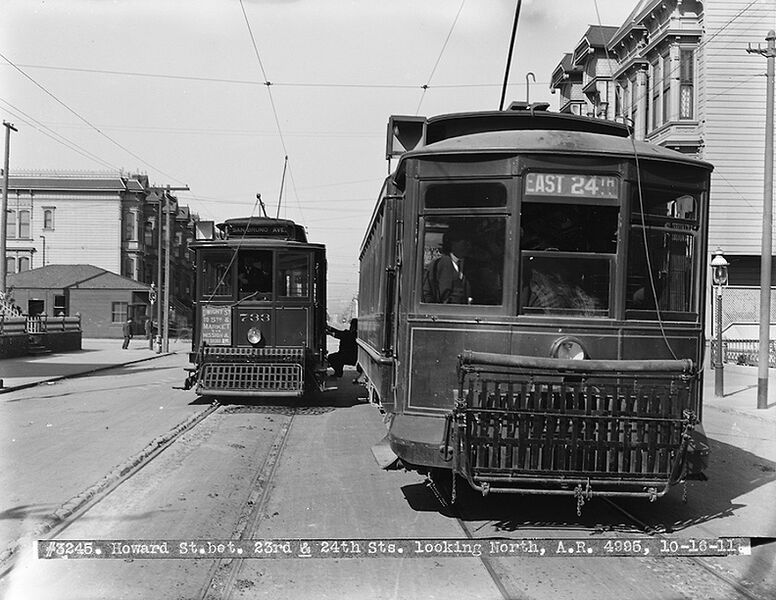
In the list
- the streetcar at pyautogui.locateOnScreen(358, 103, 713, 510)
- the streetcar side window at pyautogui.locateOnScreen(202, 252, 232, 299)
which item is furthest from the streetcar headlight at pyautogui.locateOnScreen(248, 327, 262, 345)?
the streetcar at pyautogui.locateOnScreen(358, 103, 713, 510)

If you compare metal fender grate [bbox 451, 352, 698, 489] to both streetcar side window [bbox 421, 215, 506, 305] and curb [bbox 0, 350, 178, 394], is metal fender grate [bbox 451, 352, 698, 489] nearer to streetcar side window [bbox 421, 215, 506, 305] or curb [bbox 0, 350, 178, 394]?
streetcar side window [bbox 421, 215, 506, 305]

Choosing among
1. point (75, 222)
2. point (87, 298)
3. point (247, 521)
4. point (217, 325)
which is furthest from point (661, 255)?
point (75, 222)

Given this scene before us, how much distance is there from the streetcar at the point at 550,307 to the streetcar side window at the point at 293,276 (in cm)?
849

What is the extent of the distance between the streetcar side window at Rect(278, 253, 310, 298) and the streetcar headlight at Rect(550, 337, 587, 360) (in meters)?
9.38

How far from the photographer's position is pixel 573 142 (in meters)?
6.01

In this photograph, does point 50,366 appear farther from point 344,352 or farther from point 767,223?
point 767,223

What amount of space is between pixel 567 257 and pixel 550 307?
1.35 ft

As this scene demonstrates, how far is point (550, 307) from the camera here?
19.7ft

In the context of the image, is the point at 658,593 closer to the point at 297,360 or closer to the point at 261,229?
the point at 297,360

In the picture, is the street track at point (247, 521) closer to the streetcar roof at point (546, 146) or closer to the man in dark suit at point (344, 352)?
the streetcar roof at point (546, 146)

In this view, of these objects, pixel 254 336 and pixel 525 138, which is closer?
pixel 525 138

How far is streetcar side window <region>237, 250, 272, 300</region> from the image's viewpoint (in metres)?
14.7

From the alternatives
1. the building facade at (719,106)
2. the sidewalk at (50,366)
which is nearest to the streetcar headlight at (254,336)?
the sidewalk at (50,366)

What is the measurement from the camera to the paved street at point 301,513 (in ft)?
15.7
